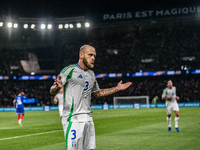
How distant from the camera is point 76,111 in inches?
185

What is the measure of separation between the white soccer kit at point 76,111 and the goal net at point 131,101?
147ft

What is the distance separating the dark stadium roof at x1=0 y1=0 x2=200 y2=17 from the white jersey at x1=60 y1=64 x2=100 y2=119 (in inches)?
2010

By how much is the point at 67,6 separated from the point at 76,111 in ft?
174

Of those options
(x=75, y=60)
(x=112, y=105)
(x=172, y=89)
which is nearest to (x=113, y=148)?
(x=172, y=89)

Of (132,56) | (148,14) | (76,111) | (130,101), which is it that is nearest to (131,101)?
(130,101)

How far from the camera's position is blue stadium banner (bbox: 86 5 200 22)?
50559 mm

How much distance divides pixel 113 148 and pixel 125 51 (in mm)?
46337

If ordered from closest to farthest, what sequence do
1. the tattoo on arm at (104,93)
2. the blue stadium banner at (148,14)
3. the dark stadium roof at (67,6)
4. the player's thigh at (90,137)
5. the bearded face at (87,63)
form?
the player's thigh at (90,137) → the bearded face at (87,63) → the tattoo on arm at (104,93) → the blue stadium banner at (148,14) → the dark stadium roof at (67,6)

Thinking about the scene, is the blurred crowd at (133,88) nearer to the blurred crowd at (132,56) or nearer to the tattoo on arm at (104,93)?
the blurred crowd at (132,56)

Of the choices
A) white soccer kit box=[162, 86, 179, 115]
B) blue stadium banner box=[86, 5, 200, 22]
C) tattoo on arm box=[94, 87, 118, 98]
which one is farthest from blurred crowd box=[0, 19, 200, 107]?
tattoo on arm box=[94, 87, 118, 98]

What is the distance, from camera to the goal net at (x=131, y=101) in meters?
49.3

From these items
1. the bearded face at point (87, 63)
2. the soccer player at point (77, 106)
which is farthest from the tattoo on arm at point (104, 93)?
the bearded face at point (87, 63)

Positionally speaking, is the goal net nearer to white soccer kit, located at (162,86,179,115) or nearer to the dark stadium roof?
the dark stadium roof

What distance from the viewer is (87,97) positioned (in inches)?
191
